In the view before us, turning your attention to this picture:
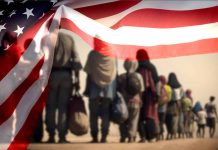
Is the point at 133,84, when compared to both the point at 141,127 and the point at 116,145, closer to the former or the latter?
the point at 141,127

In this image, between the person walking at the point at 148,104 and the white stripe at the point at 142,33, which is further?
the person walking at the point at 148,104

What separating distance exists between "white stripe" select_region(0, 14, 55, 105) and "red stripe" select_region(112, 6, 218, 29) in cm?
64

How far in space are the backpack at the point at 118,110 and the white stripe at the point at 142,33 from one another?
1.17 metres

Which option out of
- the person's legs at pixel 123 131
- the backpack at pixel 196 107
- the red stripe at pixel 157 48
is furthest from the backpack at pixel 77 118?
the backpack at pixel 196 107

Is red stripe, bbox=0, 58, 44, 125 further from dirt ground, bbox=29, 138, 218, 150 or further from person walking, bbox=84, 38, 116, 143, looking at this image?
person walking, bbox=84, 38, 116, 143

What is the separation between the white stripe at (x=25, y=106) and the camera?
2750 millimetres

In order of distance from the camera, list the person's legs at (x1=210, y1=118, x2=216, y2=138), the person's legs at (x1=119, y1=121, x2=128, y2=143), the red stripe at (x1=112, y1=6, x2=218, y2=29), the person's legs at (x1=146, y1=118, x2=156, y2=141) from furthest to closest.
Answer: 1. the person's legs at (x1=210, y1=118, x2=216, y2=138)
2. the person's legs at (x1=146, y1=118, x2=156, y2=141)
3. the person's legs at (x1=119, y1=121, x2=128, y2=143)
4. the red stripe at (x1=112, y1=6, x2=218, y2=29)

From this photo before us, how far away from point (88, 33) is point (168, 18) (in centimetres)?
61

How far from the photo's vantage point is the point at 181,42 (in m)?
3.19

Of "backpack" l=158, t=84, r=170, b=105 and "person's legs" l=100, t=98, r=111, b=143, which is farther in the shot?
"backpack" l=158, t=84, r=170, b=105

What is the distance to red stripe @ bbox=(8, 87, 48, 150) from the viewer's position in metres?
2.75

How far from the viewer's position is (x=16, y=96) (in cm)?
282

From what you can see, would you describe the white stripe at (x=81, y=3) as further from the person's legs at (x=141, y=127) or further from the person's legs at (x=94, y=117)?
the person's legs at (x=141, y=127)

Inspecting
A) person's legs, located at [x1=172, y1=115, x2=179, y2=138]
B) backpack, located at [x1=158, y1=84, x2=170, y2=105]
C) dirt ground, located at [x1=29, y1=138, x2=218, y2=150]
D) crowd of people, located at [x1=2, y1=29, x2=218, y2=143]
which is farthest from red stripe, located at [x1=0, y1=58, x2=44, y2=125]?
person's legs, located at [x1=172, y1=115, x2=179, y2=138]
